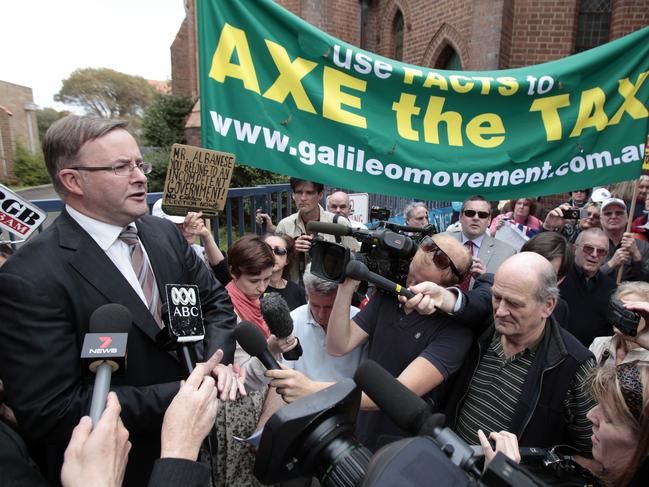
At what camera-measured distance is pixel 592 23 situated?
848 cm

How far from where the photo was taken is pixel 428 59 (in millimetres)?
10328

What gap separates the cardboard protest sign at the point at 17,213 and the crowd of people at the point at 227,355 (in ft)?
5.34

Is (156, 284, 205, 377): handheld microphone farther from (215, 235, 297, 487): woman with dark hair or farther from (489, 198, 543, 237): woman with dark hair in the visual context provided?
(489, 198, 543, 237): woman with dark hair

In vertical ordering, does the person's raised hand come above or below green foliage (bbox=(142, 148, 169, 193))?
below

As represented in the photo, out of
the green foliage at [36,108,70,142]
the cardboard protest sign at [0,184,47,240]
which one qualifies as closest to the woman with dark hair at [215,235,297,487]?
the cardboard protest sign at [0,184,47,240]

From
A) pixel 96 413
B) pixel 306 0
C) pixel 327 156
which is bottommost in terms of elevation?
pixel 96 413

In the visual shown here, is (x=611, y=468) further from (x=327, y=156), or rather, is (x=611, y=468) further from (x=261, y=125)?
(x=261, y=125)

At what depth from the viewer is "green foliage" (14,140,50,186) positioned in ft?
81.1

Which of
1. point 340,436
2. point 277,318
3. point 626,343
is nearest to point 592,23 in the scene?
point 626,343

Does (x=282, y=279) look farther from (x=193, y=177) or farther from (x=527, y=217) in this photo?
(x=527, y=217)

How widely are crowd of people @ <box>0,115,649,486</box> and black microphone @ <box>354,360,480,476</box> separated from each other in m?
0.34

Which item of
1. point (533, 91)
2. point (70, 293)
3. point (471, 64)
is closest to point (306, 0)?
point (471, 64)

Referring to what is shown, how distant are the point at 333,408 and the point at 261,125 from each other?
1928 millimetres

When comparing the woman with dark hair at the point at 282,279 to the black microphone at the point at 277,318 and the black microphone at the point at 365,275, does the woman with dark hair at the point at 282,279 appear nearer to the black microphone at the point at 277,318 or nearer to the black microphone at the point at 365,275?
the black microphone at the point at 277,318
